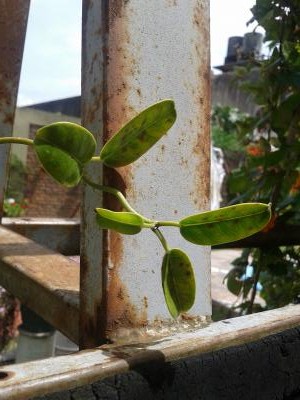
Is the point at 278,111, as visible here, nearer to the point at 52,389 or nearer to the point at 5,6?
the point at 5,6

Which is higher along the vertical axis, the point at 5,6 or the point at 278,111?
the point at 5,6

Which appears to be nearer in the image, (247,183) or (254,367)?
(254,367)

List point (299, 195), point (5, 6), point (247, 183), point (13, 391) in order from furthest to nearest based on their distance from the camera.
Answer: point (247, 183), point (299, 195), point (5, 6), point (13, 391)

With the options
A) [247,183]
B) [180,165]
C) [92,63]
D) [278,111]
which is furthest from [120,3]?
[247,183]

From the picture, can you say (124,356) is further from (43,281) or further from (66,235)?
(66,235)

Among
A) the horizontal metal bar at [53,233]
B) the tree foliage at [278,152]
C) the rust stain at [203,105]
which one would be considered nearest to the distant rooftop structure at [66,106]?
the tree foliage at [278,152]

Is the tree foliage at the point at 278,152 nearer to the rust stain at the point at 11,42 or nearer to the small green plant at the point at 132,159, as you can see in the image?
the rust stain at the point at 11,42

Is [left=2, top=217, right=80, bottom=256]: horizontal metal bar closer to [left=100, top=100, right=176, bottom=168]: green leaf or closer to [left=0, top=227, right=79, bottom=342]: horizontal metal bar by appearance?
[left=0, top=227, right=79, bottom=342]: horizontal metal bar
